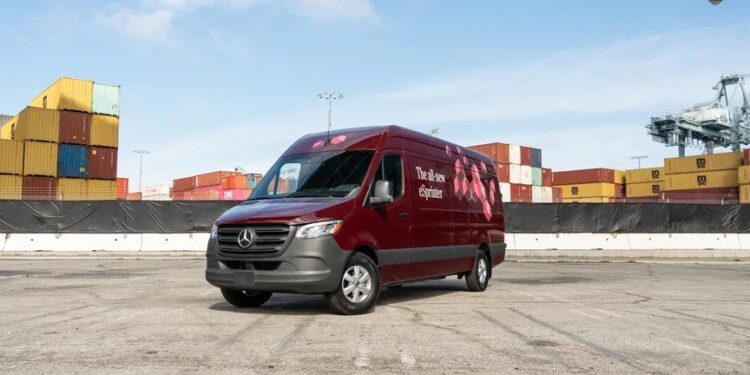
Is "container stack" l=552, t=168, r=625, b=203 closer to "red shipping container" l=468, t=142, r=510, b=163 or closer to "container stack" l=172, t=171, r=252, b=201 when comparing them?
"red shipping container" l=468, t=142, r=510, b=163

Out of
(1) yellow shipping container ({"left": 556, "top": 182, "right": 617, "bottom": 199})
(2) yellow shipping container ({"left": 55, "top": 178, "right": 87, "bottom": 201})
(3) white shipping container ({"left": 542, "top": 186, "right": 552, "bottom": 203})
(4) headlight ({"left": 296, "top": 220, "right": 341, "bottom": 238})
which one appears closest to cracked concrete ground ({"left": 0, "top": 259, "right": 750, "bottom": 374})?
(4) headlight ({"left": 296, "top": 220, "right": 341, "bottom": 238})

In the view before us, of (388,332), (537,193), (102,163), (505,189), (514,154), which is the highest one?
(514,154)

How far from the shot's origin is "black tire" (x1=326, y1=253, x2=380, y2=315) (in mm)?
6816

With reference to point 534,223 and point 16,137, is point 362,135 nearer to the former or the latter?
point 534,223

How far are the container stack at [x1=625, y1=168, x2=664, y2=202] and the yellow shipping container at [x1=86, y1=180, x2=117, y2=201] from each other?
144 feet

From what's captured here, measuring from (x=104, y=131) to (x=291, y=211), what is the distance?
34222 mm

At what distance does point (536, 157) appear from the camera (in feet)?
169

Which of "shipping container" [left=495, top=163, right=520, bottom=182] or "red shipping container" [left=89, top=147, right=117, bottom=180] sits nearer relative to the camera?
"red shipping container" [left=89, top=147, right=117, bottom=180]

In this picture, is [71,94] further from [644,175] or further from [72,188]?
[644,175]


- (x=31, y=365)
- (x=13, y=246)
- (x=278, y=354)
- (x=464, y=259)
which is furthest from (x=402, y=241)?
(x=13, y=246)

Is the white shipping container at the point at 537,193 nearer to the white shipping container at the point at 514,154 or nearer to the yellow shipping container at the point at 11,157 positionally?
the white shipping container at the point at 514,154

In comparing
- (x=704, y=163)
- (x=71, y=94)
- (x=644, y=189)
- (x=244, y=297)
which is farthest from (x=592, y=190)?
(x=244, y=297)

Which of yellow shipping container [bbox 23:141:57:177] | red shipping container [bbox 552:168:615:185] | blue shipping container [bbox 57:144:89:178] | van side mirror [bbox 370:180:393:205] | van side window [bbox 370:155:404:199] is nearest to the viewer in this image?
van side mirror [bbox 370:180:393:205]

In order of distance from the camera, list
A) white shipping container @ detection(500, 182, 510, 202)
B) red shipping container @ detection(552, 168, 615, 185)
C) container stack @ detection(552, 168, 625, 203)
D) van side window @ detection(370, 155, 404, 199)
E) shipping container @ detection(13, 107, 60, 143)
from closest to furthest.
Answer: van side window @ detection(370, 155, 404, 199), shipping container @ detection(13, 107, 60, 143), white shipping container @ detection(500, 182, 510, 202), container stack @ detection(552, 168, 625, 203), red shipping container @ detection(552, 168, 615, 185)
